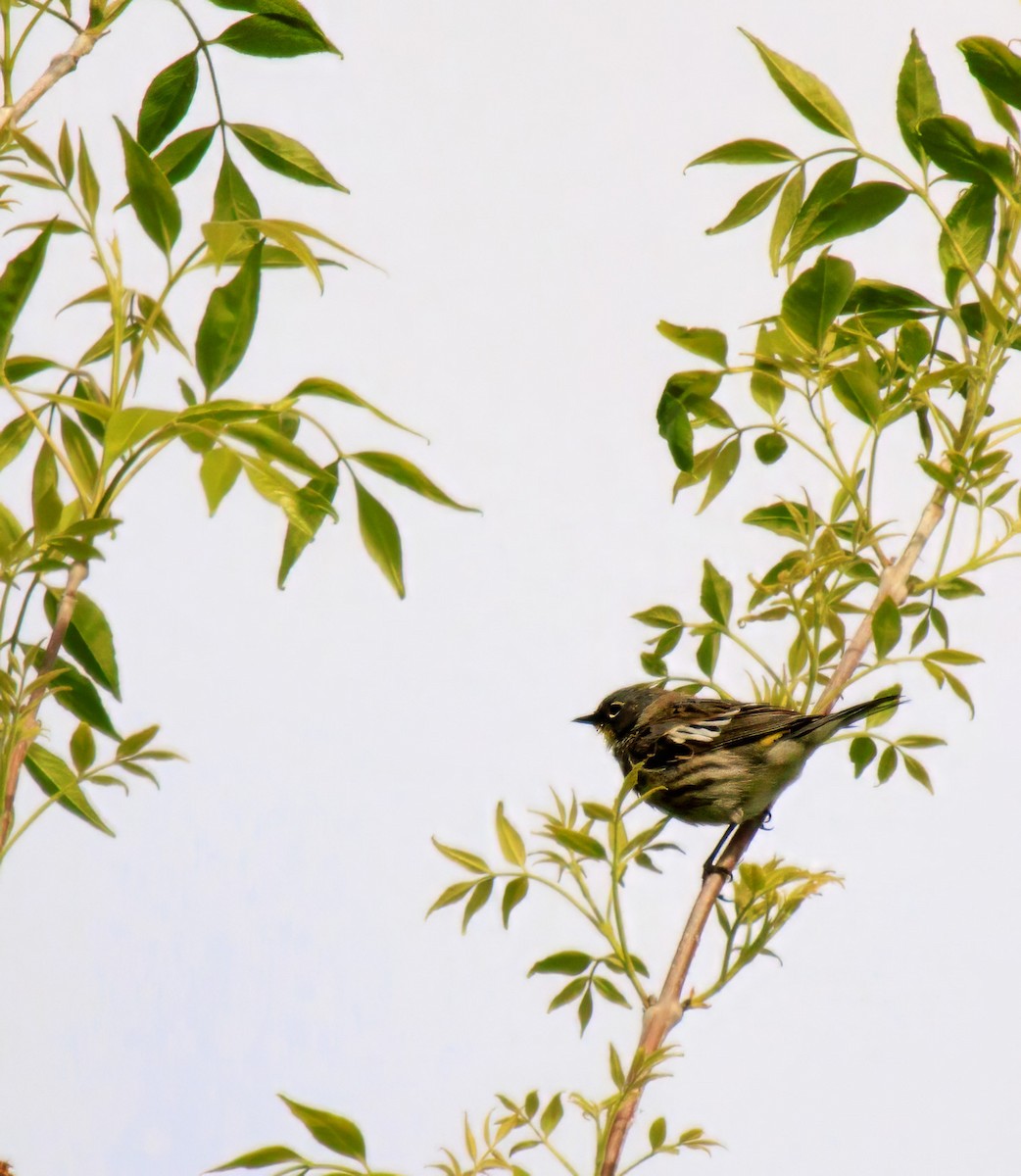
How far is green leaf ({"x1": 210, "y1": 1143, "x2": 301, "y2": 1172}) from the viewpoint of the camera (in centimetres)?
129

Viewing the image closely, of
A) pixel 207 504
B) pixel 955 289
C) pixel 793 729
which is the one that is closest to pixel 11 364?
pixel 207 504

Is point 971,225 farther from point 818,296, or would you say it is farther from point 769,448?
point 769,448

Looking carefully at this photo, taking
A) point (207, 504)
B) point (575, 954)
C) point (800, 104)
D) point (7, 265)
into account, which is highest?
point (800, 104)

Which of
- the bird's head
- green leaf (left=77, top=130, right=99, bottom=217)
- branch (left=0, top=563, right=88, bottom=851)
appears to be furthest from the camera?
the bird's head

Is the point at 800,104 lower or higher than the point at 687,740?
higher

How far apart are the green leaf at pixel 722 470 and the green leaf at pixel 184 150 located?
0.96 m

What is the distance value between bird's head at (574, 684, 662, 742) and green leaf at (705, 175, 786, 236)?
2.15 m

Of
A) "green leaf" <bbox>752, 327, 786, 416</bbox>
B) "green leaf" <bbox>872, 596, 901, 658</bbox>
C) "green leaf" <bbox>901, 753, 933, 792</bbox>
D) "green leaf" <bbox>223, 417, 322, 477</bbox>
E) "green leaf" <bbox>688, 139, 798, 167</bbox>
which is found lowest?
"green leaf" <bbox>901, 753, 933, 792</bbox>

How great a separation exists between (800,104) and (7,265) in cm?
115

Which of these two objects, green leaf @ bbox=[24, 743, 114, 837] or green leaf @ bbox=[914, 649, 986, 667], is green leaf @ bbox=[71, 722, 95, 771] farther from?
green leaf @ bbox=[914, 649, 986, 667]

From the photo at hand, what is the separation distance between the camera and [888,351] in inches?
77.1

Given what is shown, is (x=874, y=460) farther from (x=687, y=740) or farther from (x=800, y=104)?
(x=687, y=740)

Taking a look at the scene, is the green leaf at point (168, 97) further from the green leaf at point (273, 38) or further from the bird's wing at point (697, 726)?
the bird's wing at point (697, 726)

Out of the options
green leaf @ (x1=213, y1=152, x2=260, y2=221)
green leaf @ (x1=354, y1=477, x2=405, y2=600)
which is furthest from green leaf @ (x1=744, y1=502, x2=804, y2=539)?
green leaf @ (x1=213, y1=152, x2=260, y2=221)
